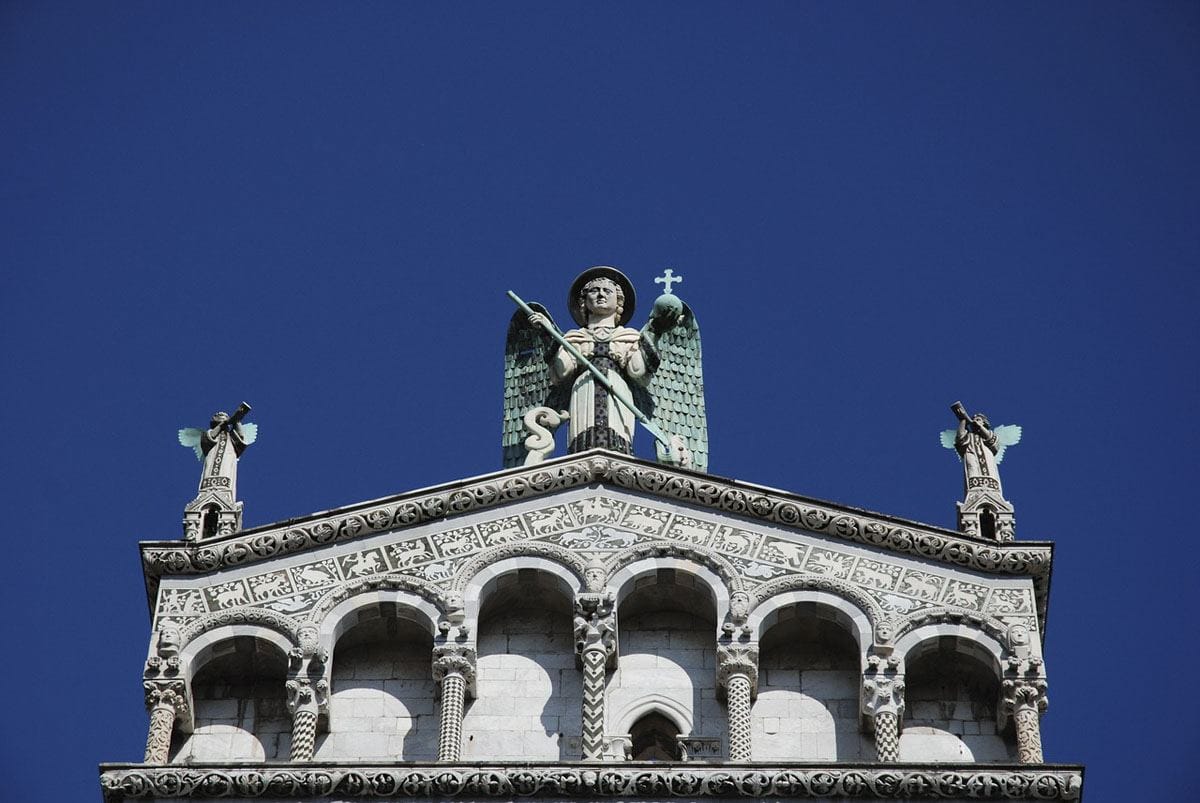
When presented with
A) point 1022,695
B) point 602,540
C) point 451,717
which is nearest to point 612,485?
point 602,540

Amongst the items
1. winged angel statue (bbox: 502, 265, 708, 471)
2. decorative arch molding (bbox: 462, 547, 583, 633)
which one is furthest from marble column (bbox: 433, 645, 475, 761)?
winged angel statue (bbox: 502, 265, 708, 471)

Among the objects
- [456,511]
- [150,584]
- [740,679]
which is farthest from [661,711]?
[150,584]

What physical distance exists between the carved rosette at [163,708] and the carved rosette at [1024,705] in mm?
6671

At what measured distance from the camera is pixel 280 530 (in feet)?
98.4

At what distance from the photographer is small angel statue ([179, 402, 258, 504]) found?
3073cm

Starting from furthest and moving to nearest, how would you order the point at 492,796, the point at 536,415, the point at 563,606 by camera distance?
1. the point at 536,415
2. the point at 563,606
3. the point at 492,796

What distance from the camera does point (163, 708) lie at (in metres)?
28.8

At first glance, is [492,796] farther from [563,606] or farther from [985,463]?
[985,463]

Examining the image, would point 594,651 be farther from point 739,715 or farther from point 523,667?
point 739,715

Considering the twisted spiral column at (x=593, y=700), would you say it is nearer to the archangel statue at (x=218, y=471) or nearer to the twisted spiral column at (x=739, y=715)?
the twisted spiral column at (x=739, y=715)

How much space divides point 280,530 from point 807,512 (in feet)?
14.6

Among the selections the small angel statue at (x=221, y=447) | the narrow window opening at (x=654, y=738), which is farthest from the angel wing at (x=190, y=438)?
the narrow window opening at (x=654, y=738)

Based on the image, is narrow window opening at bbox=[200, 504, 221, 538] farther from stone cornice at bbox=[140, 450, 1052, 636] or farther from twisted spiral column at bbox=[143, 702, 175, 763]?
twisted spiral column at bbox=[143, 702, 175, 763]

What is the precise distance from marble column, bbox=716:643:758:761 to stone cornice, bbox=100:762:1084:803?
46.3 inches
